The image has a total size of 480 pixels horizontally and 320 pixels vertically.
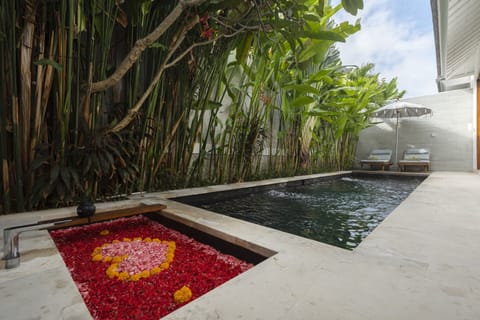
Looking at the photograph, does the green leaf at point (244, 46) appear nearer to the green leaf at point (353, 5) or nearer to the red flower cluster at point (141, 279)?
the green leaf at point (353, 5)

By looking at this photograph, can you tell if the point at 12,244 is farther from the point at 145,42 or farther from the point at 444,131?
the point at 444,131

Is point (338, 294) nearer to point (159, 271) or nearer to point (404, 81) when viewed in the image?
point (159, 271)

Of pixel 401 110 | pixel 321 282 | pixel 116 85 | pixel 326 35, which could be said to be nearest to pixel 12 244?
pixel 321 282

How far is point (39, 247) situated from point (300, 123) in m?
4.00

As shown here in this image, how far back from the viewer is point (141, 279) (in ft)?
2.80

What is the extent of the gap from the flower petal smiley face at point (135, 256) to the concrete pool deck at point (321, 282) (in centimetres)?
20

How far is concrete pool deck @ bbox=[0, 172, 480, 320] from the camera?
21.4 inches

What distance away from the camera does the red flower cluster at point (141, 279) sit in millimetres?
698

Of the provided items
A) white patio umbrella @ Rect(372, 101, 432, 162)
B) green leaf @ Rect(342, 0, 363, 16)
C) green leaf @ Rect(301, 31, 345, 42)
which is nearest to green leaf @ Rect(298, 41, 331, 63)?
green leaf @ Rect(301, 31, 345, 42)

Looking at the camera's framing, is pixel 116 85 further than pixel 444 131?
No

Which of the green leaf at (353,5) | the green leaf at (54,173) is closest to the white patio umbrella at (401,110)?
the green leaf at (353,5)

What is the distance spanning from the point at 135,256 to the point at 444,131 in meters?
8.87

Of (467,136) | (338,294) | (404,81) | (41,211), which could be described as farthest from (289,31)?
(404,81)

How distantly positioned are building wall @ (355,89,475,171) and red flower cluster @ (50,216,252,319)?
8366 millimetres
